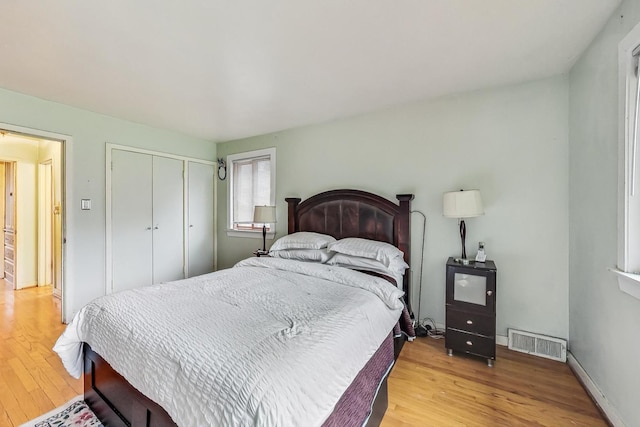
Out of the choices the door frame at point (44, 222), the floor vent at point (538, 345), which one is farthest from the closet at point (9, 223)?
the floor vent at point (538, 345)

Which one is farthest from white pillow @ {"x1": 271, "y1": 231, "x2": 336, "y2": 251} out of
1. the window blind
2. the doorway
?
the doorway

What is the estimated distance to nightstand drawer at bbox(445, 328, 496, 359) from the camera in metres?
2.17

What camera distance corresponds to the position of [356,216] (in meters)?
3.06

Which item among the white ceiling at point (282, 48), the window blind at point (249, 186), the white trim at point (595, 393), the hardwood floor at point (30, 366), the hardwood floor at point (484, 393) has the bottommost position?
the hardwood floor at point (484, 393)

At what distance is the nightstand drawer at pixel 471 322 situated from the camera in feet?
7.13

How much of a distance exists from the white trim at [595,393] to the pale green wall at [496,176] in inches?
9.4

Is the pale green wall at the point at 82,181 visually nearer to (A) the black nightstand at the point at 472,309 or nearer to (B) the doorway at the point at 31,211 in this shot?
(B) the doorway at the point at 31,211

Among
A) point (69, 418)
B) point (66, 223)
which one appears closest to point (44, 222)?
point (66, 223)

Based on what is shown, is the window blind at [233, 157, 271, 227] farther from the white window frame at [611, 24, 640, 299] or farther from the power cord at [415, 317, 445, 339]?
the white window frame at [611, 24, 640, 299]

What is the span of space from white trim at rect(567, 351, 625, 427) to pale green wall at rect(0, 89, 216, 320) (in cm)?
458

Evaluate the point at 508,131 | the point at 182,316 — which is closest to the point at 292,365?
the point at 182,316

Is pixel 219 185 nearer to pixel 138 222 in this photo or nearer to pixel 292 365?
pixel 138 222

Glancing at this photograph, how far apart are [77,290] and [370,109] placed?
3.84 m

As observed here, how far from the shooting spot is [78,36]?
5.84ft
